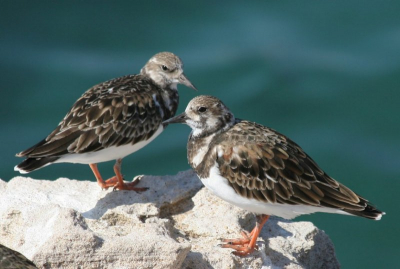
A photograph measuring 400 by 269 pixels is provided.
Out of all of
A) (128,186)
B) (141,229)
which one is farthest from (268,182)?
(128,186)

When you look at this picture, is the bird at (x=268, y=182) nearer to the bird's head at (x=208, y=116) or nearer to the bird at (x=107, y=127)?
the bird's head at (x=208, y=116)

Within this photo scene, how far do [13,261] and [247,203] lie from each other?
2.18m

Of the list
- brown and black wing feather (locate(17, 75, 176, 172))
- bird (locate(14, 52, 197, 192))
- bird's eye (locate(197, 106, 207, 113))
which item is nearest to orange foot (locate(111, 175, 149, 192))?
bird (locate(14, 52, 197, 192))

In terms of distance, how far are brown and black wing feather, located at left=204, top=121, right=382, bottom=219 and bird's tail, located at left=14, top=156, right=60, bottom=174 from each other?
1628 mm

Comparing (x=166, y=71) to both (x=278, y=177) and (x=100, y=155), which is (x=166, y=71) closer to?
(x=100, y=155)

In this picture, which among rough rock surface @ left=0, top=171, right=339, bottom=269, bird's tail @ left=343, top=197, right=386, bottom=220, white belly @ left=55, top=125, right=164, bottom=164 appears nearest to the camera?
rough rock surface @ left=0, top=171, right=339, bottom=269

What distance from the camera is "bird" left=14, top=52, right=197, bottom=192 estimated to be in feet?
24.0

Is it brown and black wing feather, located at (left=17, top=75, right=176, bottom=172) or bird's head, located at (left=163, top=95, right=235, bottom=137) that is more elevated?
bird's head, located at (left=163, top=95, right=235, bottom=137)

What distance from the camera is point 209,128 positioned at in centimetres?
704

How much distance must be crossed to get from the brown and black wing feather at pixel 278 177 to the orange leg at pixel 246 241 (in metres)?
0.30

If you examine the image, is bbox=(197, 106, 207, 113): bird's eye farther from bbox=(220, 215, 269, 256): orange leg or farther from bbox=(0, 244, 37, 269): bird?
bbox=(0, 244, 37, 269): bird

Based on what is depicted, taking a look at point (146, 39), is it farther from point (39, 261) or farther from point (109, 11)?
point (39, 261)

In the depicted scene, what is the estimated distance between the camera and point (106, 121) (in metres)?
7.55

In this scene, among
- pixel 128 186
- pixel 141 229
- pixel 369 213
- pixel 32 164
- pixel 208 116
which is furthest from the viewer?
pixel 128 186
